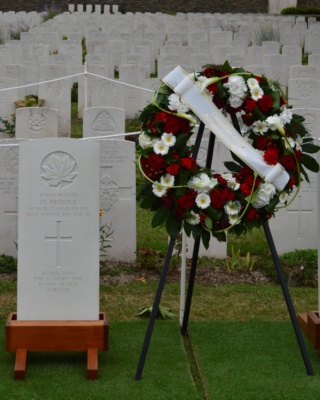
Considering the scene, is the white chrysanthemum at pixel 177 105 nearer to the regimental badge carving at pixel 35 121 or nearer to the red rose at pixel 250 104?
the red rose at pixel 250 104

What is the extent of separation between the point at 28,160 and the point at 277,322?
208cm

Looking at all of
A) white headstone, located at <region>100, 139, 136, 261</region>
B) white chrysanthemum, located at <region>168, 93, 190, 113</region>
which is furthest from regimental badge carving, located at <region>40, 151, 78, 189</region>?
white headstone, located at <region>100, 139, 136, 261</region>

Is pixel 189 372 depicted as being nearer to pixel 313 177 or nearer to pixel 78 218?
pixel 78 218

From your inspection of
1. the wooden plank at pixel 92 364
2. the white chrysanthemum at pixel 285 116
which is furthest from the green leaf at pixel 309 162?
the wooden plank at pixel 92 364

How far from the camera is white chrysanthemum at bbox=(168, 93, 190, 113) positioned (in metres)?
5.75

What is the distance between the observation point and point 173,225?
5711 millimetres

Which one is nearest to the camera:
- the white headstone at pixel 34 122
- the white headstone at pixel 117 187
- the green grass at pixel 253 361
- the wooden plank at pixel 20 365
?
the green grass at pixel 253 361

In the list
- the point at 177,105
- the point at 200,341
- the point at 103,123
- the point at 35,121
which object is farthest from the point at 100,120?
the point at 177,105

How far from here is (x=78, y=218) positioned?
19.3 feet

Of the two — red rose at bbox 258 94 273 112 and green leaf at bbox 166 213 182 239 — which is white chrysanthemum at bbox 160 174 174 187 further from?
red rose at bbox 258 94 273 112

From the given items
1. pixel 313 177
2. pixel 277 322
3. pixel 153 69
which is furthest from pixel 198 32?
pixel 277 322

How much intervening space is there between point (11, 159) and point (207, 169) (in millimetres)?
2818

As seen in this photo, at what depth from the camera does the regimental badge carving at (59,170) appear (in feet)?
19.1

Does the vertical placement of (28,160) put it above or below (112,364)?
above
